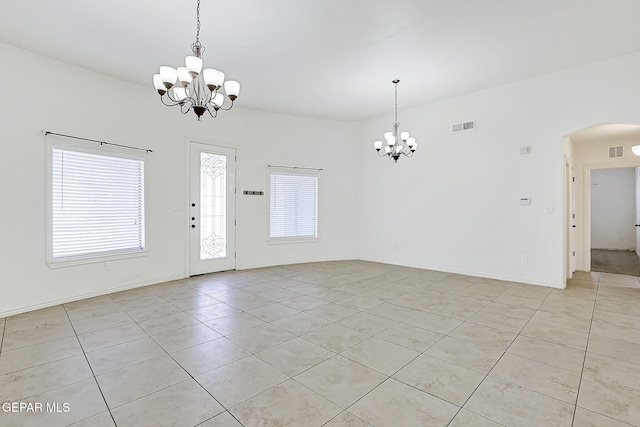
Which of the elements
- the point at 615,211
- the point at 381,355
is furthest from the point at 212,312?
the point at 615,211

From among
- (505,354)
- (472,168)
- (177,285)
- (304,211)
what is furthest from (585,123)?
(177,285)

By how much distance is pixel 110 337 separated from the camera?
10.2 feet

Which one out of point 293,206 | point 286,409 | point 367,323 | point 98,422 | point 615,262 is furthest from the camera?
point 615,262

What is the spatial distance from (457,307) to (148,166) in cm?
522

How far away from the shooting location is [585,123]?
4574mm

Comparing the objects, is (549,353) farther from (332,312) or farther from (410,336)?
(332,312)

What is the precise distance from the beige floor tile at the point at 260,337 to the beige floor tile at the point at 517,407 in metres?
1.71

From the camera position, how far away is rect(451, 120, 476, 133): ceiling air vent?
5.71 m

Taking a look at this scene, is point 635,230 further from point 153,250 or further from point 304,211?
point 153,250

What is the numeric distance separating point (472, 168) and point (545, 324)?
317 cm

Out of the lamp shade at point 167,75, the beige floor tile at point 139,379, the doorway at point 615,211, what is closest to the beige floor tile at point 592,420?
the beige floor tile at point 139,379

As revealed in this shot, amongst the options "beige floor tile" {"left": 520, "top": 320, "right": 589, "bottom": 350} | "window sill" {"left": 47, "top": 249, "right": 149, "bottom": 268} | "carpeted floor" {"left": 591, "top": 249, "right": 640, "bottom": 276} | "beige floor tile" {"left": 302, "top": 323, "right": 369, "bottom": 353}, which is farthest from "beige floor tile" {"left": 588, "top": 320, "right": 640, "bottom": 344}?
"window sill" {"left": 47, "top": 249, "right": 149, "bottom": 268}

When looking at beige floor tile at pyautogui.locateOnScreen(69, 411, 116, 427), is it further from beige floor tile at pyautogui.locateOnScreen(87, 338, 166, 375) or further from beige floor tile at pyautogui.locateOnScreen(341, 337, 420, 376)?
beige floor tile at pyautogui.locateOnScreen(341, 337, 420, 376)

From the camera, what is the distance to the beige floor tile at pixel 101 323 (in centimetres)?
331
